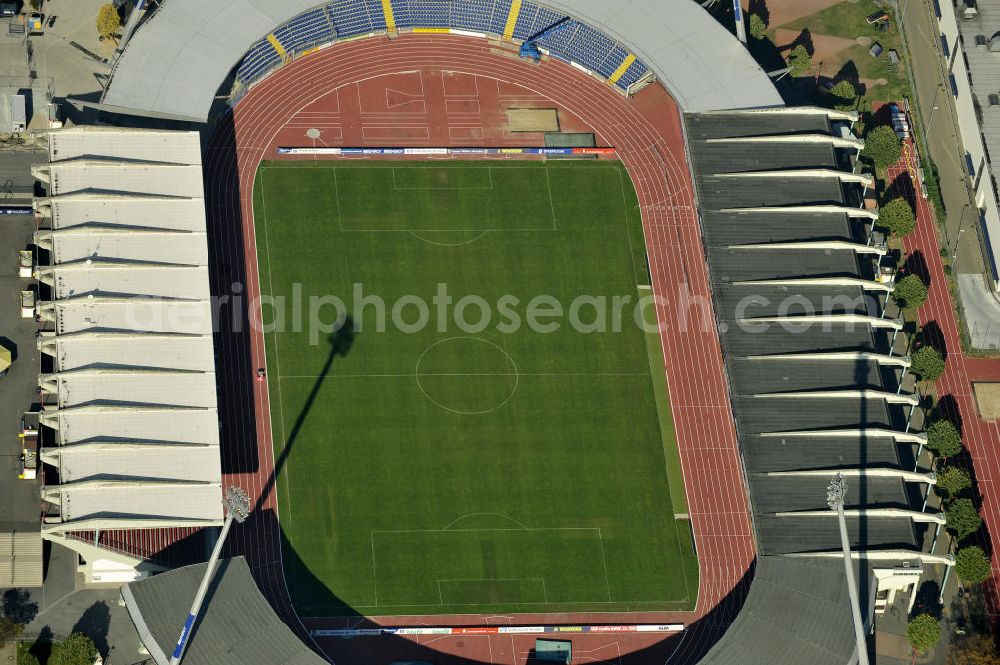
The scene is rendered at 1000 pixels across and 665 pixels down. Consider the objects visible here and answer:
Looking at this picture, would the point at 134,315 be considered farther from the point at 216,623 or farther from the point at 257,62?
the point at 257,62

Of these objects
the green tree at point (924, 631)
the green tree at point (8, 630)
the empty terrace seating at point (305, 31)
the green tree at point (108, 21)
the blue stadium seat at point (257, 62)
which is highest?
the green tree at point (108, 21)

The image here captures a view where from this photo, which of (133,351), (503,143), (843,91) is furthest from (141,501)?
(843,91)

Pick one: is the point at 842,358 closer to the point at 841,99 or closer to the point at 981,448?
the point at 981,448

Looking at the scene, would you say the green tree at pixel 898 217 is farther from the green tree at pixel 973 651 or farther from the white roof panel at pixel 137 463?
the white roof panel at pixel 137 463

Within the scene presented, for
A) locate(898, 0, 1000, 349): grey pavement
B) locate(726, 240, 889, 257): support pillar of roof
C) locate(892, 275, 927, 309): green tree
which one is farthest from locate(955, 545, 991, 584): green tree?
locate(726, 240, 889, 257): support pillar of roof

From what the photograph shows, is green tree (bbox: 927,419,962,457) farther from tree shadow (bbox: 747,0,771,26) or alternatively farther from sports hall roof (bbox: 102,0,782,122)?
tree shadow (bbox: 747,0,771,26)

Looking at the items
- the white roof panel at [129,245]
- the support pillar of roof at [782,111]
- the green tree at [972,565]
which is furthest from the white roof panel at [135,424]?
the green tree at [972,565]
